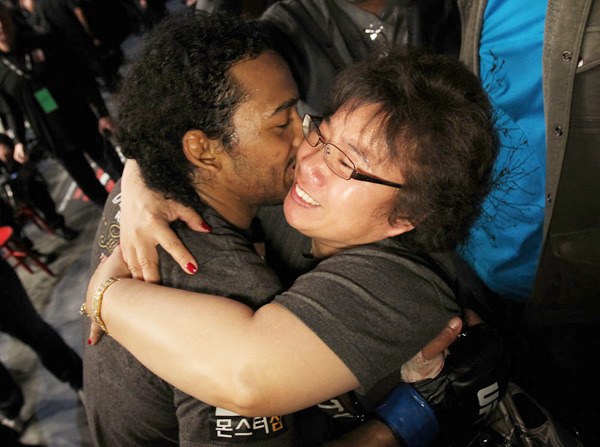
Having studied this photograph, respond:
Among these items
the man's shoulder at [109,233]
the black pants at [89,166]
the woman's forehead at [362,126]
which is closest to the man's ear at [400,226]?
the woman's forehead at [362,126]

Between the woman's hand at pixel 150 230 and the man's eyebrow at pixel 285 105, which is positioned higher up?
the man's eyebrow at pixel 285 105

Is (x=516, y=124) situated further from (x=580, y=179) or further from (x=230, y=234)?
(x=230, y=234)

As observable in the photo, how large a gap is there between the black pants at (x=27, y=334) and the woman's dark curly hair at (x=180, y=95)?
1762 millimetres

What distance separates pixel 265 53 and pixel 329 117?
36cm

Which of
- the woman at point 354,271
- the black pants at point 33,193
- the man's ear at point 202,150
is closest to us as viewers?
the woman at point 354,271

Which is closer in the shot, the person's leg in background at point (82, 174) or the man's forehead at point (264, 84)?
the man's forehead at point (264, 84)

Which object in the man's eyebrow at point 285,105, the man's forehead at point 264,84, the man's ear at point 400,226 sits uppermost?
the man's forehead at point 264,84

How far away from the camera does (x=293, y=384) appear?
1032 mm

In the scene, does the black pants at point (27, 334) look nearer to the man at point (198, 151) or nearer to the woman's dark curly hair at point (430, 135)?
the man at point (198, 151)

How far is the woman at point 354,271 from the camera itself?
1.05 metres

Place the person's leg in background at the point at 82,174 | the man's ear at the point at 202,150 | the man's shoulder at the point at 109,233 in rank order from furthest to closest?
the person's leg in background at the point at 82,174, the man's shoulder at the point at 109,233, the man's ear at the point at 202,150

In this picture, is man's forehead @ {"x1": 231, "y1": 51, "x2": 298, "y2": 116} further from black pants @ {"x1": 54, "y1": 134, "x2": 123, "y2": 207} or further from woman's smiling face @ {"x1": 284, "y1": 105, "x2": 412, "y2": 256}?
black pants @ {"x1": 54, "y1": 134, "x2": 123, "y2": 207}

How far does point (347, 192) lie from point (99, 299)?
85 cm

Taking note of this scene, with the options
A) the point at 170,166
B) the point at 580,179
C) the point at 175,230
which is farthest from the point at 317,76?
the point at 580,179
